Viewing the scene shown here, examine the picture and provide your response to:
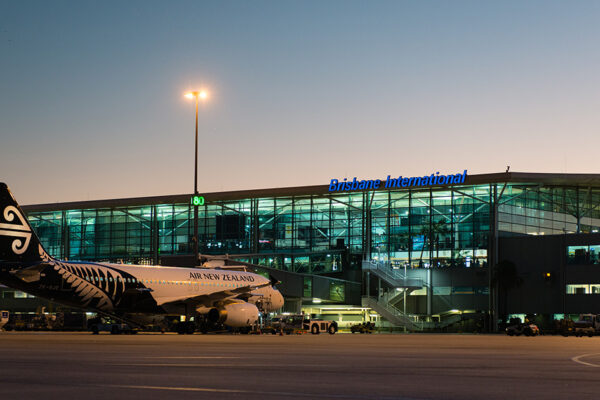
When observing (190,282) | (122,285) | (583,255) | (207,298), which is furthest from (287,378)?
(583,255)

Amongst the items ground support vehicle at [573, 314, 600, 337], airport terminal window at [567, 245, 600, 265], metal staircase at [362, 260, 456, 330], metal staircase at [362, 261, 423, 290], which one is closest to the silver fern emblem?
ground support vehicle at [573, 314, 600, 337]

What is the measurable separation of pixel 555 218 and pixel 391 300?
62.9ft

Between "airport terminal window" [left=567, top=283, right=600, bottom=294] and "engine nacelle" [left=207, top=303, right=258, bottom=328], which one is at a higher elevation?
"airport terminal window" [left=567, top=283, right=600, bottom=294]

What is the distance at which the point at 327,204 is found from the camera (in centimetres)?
9125

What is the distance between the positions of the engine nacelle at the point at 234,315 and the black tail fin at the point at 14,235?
451 inches

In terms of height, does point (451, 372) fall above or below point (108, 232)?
below

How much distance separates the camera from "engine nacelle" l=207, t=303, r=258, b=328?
51.0m

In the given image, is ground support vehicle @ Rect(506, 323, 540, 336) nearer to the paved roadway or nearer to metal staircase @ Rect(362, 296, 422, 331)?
metal staircase @ Rect(362, 296, 422, 331)

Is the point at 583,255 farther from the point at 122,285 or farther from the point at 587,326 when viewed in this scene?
the point at 122,285

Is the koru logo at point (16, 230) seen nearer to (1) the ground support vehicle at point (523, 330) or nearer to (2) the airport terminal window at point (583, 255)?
(1) the ground support vehicle at point (523, 330)

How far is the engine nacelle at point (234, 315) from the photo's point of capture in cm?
5100

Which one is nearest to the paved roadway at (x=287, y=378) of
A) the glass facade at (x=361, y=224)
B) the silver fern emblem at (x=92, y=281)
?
the silver fern emblem at (x=92, y=281)

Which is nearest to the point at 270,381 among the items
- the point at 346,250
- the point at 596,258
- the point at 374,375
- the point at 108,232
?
the point at 374,375

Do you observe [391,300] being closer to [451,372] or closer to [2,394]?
[451,372]
